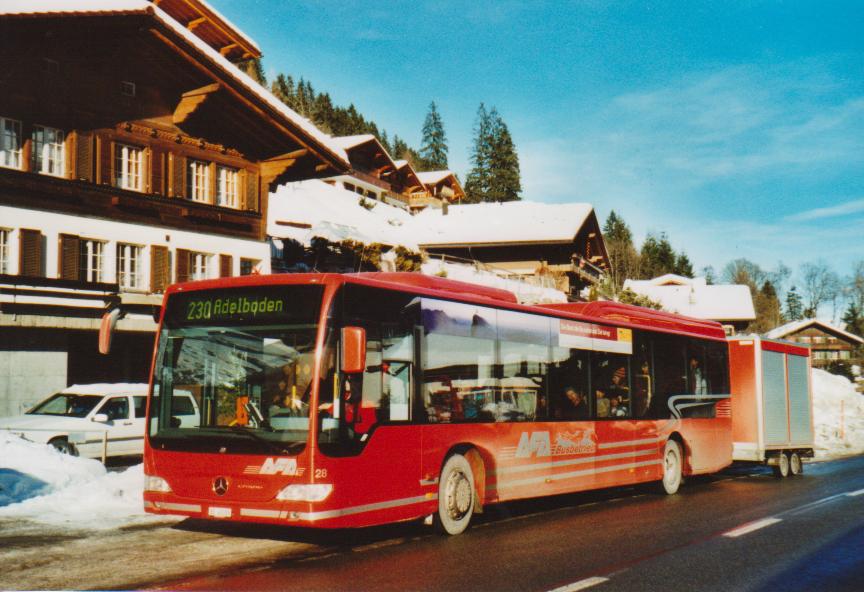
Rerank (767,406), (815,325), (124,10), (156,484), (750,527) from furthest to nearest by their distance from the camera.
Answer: (815,325) < (124,10) < (767,406) < (750,527) < (156,484)

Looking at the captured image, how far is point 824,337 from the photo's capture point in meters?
98.2

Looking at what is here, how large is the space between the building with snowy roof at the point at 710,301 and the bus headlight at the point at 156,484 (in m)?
76.3

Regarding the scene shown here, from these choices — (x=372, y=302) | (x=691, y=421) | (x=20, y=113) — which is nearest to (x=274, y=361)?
(x=372, y=302)

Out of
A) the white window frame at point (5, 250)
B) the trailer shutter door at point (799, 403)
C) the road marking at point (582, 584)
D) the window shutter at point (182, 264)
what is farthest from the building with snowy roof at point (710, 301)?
the road marking at point (582, 584)

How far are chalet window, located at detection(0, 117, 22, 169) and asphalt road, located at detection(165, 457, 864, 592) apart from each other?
16098 millimetres

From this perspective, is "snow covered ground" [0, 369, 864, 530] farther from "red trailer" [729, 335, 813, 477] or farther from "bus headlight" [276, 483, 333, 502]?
"red trailer" [729, 335, 813, 477]

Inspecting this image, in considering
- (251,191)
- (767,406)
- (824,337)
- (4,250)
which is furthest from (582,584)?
(824,337)

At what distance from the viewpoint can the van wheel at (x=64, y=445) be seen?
16.6m

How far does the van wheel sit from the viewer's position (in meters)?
16.6

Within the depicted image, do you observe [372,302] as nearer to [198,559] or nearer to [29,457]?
[198,559]

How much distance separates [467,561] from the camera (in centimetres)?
918

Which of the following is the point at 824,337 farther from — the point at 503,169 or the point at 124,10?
the point at 124,10

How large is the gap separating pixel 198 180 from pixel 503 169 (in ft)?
316

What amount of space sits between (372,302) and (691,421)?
9580 mm
